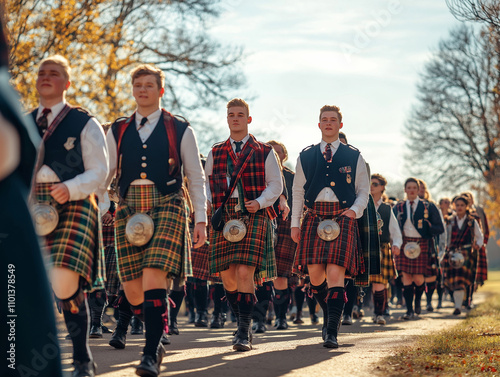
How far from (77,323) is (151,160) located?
121 cm

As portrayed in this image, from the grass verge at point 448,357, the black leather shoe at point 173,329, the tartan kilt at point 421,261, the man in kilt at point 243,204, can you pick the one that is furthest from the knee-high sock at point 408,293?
the man in kilt at point 243,204

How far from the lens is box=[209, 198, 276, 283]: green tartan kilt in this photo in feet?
23.5

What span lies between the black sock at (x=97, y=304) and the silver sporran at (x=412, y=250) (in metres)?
6.22

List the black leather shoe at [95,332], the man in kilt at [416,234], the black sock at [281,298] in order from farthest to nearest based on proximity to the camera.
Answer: the man in kilt at [416,234]
the black sock at [281,298]
the black leather shoe at [95,332]

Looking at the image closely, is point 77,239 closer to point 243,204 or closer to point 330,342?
point 243,204

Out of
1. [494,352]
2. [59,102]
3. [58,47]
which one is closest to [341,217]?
Answer: [494,352]

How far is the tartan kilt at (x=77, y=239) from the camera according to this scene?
4672 millimetres

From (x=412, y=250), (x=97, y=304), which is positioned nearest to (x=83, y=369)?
(x=97, y=304)

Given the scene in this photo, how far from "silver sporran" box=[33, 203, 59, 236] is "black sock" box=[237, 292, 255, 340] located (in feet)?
8.58

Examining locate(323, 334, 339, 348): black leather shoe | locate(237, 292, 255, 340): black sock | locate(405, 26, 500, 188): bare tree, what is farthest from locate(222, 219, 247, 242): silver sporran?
locate(405, 26, 500, 188): bare tree

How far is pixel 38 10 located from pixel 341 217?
8.85 m

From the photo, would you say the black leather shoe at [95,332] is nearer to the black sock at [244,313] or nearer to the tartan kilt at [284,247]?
the black sock at [244,313]

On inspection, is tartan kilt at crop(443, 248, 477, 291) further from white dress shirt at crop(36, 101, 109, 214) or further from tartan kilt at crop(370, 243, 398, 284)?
white dress shirt at crop(36, 101, 109, 214)

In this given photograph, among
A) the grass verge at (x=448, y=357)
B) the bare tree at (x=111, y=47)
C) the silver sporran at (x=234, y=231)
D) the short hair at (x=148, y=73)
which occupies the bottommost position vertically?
the grass verge at (x=448, y=357)
